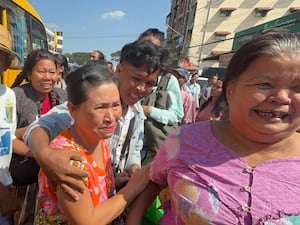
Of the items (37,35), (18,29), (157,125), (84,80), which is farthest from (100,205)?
(37,35)

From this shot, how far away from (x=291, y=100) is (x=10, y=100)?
152cm

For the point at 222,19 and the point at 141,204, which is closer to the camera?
the point at 141,204

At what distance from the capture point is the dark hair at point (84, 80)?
4.26 feet

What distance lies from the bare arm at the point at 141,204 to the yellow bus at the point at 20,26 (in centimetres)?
357

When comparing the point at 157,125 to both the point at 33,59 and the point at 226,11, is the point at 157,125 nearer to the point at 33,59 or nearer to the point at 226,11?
the point at 33,59

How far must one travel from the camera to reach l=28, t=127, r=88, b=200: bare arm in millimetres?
1053

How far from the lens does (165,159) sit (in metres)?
1.21

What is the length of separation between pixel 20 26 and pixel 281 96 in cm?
540

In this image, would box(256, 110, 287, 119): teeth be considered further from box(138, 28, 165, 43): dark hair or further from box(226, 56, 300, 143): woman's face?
box(138, 28, 165, 43): dark hair

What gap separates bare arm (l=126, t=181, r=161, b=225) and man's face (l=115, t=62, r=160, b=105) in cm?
60

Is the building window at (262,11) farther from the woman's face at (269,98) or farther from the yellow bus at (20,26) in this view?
the woman's face at (269,98)

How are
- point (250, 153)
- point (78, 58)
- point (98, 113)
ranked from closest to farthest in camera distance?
point (250, 153) → point (98, 113) → point (78, 58)

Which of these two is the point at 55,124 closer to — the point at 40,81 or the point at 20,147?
the point at 20,147

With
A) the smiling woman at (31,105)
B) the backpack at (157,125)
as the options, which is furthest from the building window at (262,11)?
the backpack at (157,125)
